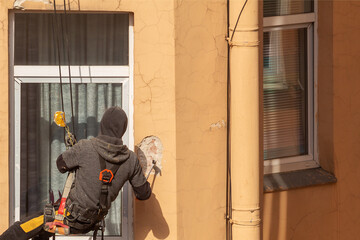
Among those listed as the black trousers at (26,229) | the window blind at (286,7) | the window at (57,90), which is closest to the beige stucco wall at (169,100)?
the window at (57,90)

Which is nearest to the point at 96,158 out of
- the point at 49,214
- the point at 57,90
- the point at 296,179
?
the point at 49,214

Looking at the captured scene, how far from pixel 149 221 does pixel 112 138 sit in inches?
42.4

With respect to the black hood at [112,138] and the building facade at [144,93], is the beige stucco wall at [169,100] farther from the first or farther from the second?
the black hood at [112,138]

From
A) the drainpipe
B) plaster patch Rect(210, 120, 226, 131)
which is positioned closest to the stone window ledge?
the drainpipe

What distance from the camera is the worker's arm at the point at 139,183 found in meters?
6.41

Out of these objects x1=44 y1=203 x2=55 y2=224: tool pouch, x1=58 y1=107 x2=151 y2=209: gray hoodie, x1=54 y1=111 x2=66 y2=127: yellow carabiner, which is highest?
x1=54 y1=111 x2=66 y2=127: yellow carabiner

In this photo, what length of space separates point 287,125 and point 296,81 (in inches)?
17.9

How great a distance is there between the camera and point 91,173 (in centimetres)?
620

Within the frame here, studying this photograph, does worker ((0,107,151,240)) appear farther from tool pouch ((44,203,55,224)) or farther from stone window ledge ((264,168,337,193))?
stone window ledge ((264,168,337,193))

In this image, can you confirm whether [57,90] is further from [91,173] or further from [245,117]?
[245,117]

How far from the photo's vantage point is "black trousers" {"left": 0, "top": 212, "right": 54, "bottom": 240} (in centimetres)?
624

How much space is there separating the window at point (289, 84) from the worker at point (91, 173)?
2.40 meters

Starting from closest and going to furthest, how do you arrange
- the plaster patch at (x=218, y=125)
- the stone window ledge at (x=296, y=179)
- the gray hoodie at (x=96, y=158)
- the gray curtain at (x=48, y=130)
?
the gray hoodie at (x=96, y=158)
the gray curtain at (x=48, y=130)
the plaster patch at (x=218, y=125)
the stone window ledge at (x=296, y=179)

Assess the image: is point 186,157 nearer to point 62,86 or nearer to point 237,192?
point 237,192
